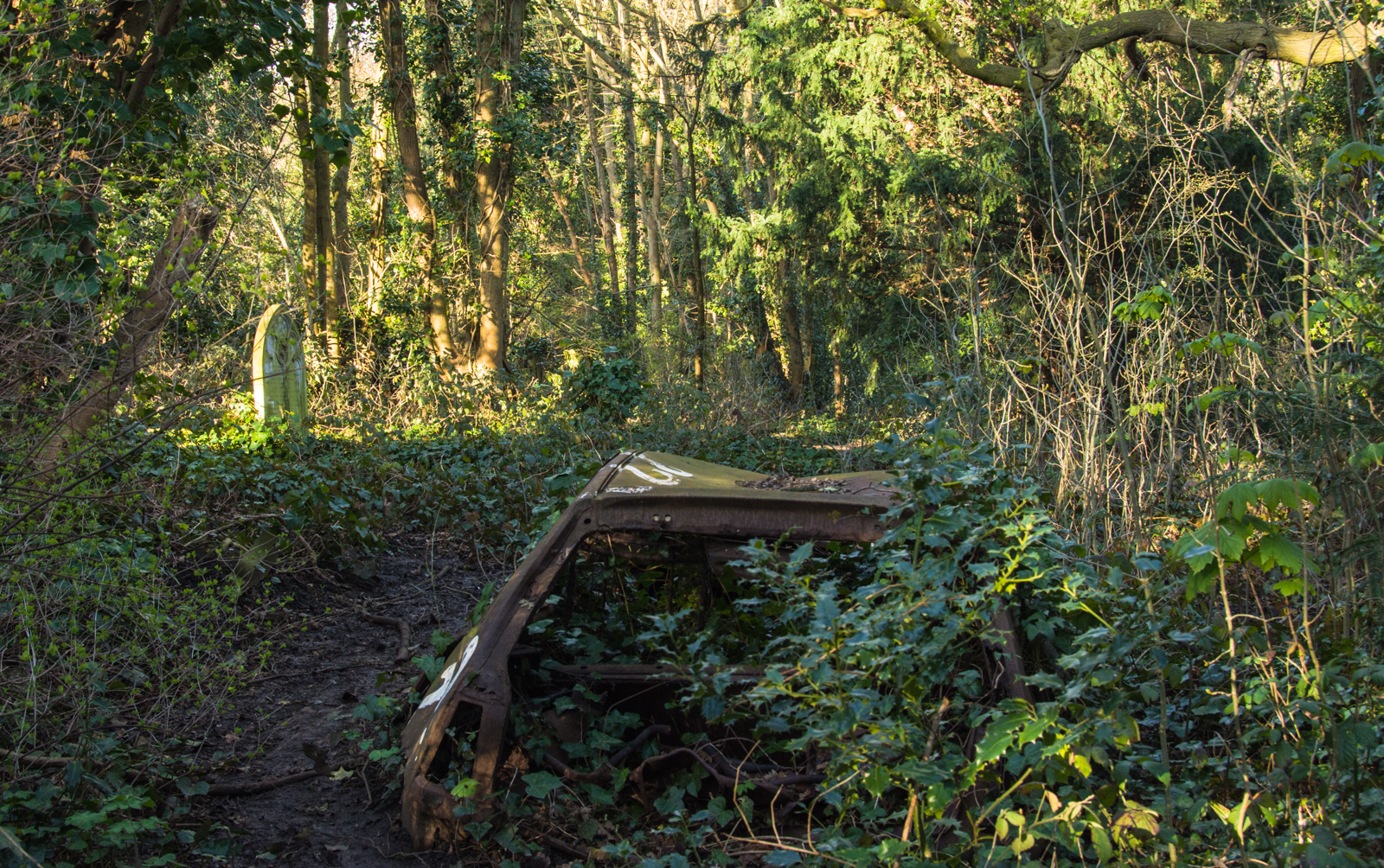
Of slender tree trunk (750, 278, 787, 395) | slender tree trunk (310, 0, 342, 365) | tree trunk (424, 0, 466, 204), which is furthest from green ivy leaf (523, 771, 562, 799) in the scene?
slender tree trunk (750, 278, 787, 395)

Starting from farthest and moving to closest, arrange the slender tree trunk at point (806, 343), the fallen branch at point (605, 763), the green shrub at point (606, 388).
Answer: the slender tree trunk at point (806, 343) → the green shrub at point (606, 388) → the fallen branch at point (605, 763)

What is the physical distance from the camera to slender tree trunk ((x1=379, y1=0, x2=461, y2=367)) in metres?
14.1

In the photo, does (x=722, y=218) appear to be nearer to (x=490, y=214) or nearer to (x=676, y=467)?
(x=490, y=214)

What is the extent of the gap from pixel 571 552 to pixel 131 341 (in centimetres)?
216

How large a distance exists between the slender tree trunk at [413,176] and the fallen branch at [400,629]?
29.5ft

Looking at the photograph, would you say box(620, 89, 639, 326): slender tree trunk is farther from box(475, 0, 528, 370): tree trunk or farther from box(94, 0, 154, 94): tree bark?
box(94, 0, 154, 94): tree bark

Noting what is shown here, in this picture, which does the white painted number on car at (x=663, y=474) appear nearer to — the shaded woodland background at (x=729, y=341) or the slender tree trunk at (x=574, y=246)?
the shaded woodland background at (x=729, y=341)

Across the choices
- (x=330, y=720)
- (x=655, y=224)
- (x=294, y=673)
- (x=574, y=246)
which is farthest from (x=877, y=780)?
(x=574, y=246)

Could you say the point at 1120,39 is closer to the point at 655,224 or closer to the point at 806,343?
the point at 806,343

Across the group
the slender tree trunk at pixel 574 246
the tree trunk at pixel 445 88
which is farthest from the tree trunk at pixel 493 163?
the slender tree trunk at pixel 574 246

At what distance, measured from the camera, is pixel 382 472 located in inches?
347

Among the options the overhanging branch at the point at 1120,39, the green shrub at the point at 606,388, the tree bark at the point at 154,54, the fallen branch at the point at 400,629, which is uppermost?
the overhanging branch at the point at 1120,39

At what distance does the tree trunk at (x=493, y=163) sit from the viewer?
14203mm

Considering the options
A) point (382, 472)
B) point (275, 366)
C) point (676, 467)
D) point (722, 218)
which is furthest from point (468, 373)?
point (676, 467)
